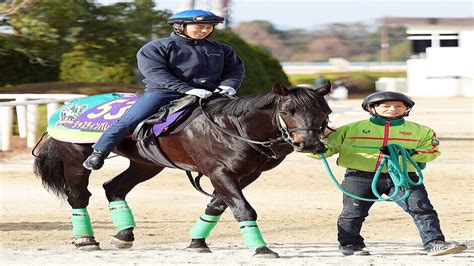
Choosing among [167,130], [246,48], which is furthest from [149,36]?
[167,130]

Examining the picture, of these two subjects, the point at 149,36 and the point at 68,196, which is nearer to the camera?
the point at 68,196

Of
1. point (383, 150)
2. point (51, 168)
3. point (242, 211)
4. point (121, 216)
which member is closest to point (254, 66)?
point (51, 168)

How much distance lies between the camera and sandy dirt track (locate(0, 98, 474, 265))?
924cm

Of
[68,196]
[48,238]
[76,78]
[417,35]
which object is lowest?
[417,35]

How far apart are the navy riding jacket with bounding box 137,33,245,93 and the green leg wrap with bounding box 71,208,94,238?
1263 mm

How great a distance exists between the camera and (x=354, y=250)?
9312 millimetres

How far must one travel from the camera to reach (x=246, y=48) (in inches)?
1136

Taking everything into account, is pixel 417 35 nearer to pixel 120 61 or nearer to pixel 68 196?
pixel 120 61

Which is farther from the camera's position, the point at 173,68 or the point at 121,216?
the point at 121,216

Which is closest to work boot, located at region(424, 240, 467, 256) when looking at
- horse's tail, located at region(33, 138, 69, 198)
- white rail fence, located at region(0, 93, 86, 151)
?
horse's tail, located at region(33, 138, 69, 198)

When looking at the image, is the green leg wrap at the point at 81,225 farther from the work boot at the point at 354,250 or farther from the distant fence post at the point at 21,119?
the distant fence post at the point at 21,119

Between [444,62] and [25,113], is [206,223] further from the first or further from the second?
[444,62]

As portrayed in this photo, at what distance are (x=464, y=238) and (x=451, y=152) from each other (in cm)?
1129

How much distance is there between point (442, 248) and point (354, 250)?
0.66 m
